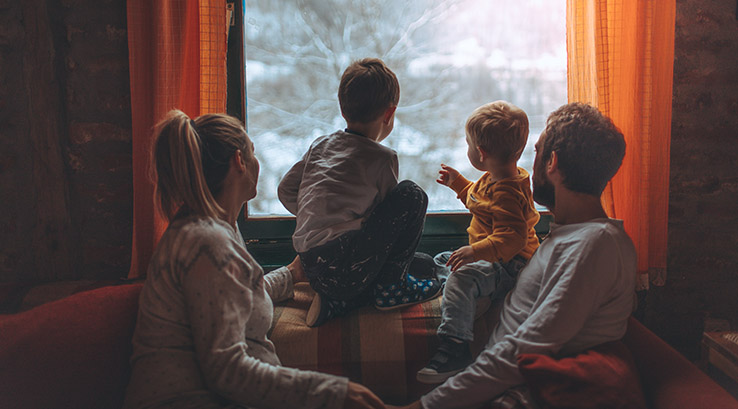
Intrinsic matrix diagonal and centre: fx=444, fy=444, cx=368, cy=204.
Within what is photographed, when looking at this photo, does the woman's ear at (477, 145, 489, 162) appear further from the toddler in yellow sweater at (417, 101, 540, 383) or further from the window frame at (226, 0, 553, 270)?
the window frame at (226, 0, 553, 270)

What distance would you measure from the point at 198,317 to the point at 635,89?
1.83 m

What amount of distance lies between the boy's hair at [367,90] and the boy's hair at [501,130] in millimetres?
323

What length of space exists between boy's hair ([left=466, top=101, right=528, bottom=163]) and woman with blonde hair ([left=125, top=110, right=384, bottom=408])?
91 cm

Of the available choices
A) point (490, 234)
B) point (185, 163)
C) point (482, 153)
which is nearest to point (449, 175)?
point (482, 153)

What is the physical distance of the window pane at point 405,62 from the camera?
1977mm

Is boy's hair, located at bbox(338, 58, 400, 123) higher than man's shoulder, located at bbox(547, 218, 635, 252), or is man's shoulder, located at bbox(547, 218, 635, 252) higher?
boy's hair, located at bbox(338, 58, 400, 123)

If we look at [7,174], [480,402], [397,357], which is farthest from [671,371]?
[7,174]

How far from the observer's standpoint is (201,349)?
965mm

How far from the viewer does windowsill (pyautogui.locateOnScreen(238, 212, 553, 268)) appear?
6.73 feet

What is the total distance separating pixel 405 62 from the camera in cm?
202

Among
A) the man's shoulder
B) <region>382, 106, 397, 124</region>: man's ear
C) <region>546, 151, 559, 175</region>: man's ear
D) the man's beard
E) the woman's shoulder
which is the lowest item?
the man's shoulder

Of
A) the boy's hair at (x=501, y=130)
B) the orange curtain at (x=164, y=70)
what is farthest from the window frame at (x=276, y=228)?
the boy's hair at (x=501, y=130)

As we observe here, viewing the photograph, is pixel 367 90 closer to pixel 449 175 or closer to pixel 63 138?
pixel 449 175

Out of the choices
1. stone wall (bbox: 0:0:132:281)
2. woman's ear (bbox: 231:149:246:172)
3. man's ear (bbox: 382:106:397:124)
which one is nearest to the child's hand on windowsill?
man's ear (bbox: 382:106:397:124)
